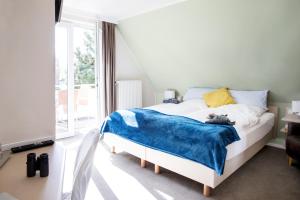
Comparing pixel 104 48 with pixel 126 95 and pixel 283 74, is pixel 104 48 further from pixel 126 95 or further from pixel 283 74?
pixel 283 74

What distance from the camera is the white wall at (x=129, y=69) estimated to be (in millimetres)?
4824

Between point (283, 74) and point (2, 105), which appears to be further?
point (283, 74)

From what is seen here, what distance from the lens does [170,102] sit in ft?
15.0

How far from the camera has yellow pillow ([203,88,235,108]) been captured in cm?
381

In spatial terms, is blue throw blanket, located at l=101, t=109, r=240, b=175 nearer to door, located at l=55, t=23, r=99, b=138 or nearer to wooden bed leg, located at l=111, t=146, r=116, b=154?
wooden bed leg, located at l=111, t=146, r=116, b=154

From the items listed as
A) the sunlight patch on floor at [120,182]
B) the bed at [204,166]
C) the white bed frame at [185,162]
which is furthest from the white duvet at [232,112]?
the sunlight patch on floor at [120,182]

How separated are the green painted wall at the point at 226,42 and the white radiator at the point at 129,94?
2.33 ft

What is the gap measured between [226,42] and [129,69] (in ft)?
7.85

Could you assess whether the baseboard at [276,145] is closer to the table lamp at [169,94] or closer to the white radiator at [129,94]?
the table lamp at [169,94]

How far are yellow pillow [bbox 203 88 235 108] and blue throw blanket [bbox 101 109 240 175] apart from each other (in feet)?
4.51

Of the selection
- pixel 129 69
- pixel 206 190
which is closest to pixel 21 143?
pixel 206 190

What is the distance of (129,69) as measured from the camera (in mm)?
5074

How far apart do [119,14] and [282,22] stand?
9.14 feet

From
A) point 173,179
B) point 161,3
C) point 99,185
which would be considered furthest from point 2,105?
point 161,3
